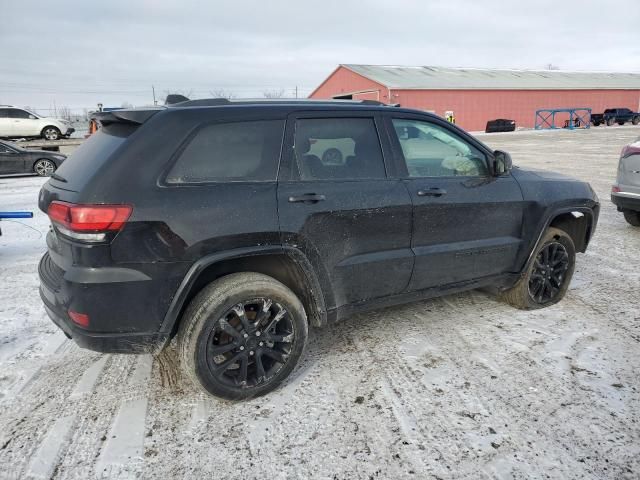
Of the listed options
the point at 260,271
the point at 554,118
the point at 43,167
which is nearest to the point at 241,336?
the point at 260,271

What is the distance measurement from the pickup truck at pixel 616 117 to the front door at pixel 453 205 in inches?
1969

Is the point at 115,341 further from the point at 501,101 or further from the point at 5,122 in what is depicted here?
the point at 501,101

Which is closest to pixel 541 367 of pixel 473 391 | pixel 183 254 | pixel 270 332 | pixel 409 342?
pixel 473 391

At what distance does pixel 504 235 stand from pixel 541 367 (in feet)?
3.60

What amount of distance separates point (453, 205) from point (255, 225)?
1.57 metres

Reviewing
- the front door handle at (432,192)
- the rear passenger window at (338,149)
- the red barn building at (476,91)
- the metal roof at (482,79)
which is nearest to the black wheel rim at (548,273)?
the front door handle at (432,192)

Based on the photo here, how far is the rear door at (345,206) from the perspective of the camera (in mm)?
2900

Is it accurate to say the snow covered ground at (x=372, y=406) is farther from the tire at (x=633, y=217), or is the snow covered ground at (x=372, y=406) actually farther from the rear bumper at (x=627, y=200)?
the tire at (x=633, y=217)

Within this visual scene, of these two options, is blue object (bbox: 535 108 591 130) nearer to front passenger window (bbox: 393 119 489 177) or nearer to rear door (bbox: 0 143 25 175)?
rear door (bbox: 0 143 25 175)

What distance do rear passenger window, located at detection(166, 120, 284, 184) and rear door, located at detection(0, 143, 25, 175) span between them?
1287cm

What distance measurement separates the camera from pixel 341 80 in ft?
151

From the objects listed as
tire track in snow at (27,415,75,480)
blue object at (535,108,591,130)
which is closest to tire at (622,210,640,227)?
tire track in snow at (27,415,75,480)

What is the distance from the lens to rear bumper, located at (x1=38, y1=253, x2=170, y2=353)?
247cm

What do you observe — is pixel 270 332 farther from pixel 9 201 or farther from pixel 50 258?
pixel 9 201
